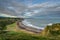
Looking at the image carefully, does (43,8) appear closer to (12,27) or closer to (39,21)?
(39,21)

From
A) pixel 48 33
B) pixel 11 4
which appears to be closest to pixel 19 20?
pixel 11 4

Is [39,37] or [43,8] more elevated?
[43,8]

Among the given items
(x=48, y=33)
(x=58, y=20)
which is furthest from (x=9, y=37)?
(x=58, y=20)

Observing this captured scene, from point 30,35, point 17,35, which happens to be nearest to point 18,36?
point 17,35

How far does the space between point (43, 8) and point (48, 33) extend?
435 mm

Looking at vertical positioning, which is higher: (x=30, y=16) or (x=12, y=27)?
(x=30, y=16)

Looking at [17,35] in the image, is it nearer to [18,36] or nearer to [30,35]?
[18,36]

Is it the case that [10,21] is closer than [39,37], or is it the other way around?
[39,37]

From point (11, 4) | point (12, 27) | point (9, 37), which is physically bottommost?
point (9, 37)

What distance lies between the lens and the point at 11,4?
98.5 inches

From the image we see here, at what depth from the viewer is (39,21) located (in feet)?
7.88

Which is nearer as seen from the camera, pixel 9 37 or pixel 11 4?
pixel 9 37

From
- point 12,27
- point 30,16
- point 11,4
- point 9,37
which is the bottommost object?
point 9,37

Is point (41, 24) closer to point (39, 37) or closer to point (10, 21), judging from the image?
point (39, 37)
